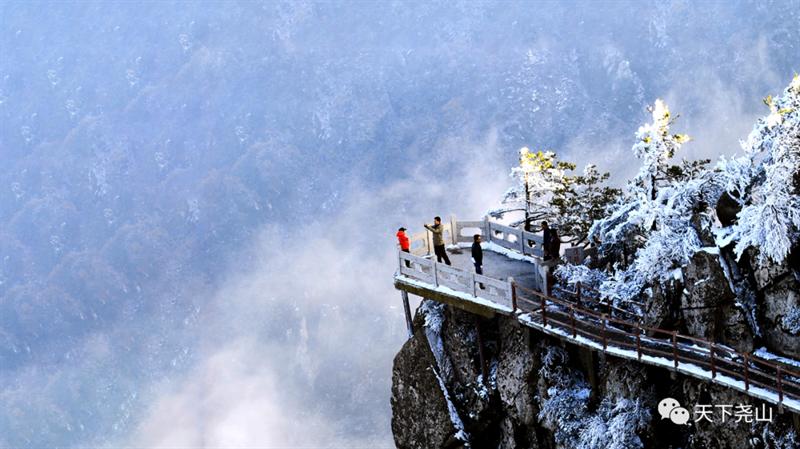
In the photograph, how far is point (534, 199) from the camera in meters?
36.7

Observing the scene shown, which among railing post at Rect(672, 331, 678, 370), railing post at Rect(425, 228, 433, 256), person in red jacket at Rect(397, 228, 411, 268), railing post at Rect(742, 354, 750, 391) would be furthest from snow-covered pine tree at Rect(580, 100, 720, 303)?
railing post at Rect(425, 228, 433, 256)

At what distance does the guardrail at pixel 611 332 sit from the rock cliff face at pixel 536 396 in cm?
80

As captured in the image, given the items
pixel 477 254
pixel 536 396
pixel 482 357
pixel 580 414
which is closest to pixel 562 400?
pixel 580 414

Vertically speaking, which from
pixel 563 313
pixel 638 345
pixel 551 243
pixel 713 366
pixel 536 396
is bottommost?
pixel 713 366

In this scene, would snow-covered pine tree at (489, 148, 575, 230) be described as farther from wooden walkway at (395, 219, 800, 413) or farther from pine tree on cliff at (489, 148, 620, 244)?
wooden walkway at (395, 219, 800, 413)

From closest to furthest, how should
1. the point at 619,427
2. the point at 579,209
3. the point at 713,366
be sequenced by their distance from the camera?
the point at 713,366, the point at 619,427, the point at 579,209

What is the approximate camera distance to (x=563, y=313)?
2709 centimetres

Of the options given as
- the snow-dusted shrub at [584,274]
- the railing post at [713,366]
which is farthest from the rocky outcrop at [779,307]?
the snow-dusted shrub at [584,274]

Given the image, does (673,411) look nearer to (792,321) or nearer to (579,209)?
(792,321)

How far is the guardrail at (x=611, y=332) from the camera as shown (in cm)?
2303

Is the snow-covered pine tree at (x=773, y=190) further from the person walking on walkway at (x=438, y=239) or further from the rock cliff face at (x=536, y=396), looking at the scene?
the person walking on walkway at (x=438, y=239)

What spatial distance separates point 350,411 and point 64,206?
85.0 metres

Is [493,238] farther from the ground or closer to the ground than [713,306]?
farther from the ground

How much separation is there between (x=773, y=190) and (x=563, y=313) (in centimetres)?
699
